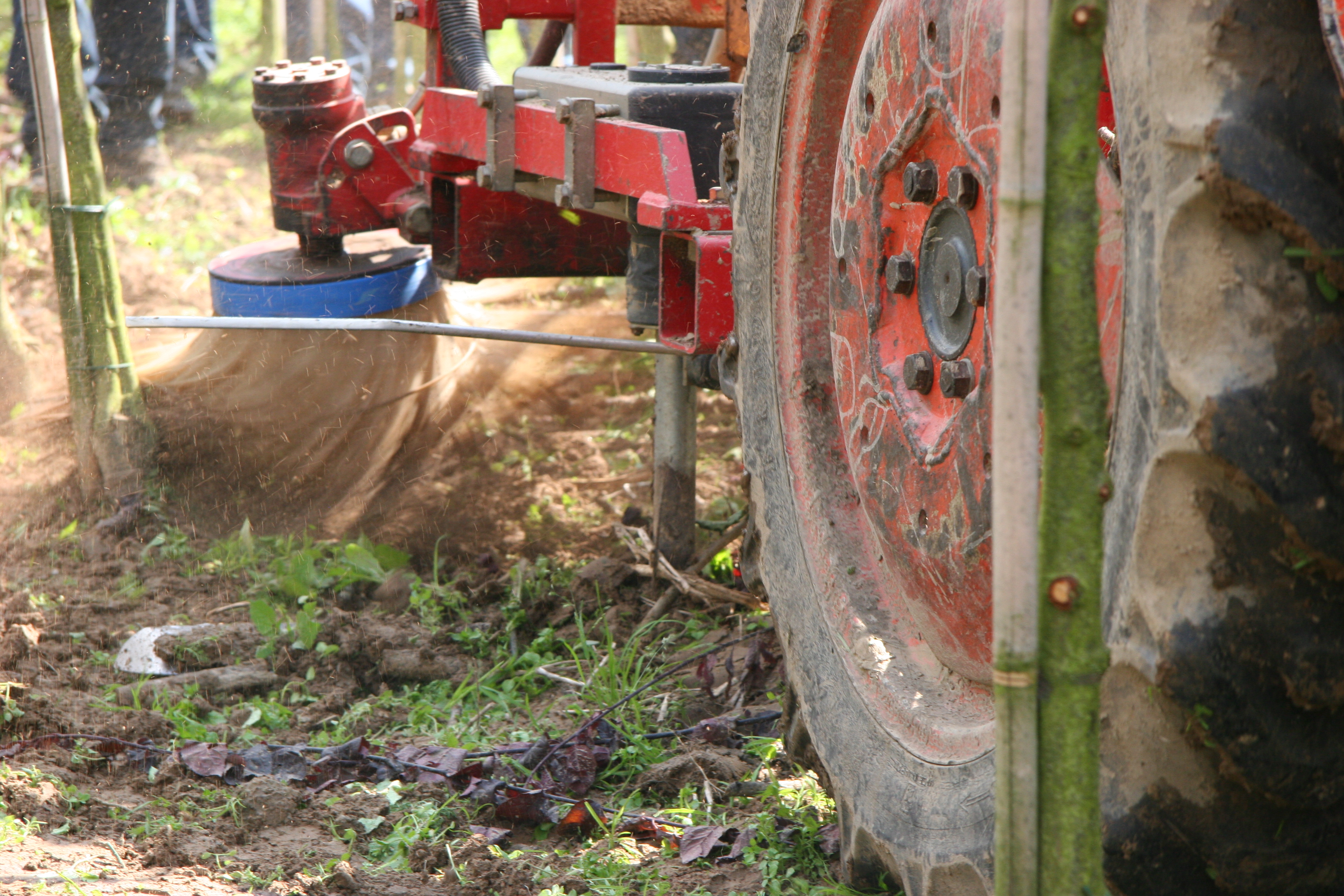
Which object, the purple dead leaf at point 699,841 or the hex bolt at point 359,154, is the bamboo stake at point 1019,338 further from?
the hex bolt at point 359,154

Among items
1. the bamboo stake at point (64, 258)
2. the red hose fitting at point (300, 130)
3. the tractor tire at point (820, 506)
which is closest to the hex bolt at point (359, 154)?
the red hose fitting at point (300, 130)

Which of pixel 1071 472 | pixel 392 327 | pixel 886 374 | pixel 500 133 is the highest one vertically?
pixel 500 133

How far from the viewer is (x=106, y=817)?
7.32 ft

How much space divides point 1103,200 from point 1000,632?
2.08 feet

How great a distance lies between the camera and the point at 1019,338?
84cm

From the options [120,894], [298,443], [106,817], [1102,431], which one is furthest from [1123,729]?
[298,443]

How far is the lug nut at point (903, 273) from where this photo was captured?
1689mm

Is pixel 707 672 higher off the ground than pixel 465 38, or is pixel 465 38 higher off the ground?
pixel 465 38

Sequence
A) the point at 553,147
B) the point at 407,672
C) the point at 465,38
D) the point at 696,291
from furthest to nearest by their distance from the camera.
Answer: the point at 465,38 → the point at 407,672 → the point at 553,147 → the point at 696,291

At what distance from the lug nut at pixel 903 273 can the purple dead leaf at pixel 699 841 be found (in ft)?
3.24

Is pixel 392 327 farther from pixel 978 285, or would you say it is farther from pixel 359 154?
pixel 978 285

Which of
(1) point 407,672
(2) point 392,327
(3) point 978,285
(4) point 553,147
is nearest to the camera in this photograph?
(3) point 978,285

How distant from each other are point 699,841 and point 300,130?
252 centimetres

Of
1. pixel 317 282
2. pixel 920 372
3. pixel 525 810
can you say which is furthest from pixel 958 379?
pixel 317 282
